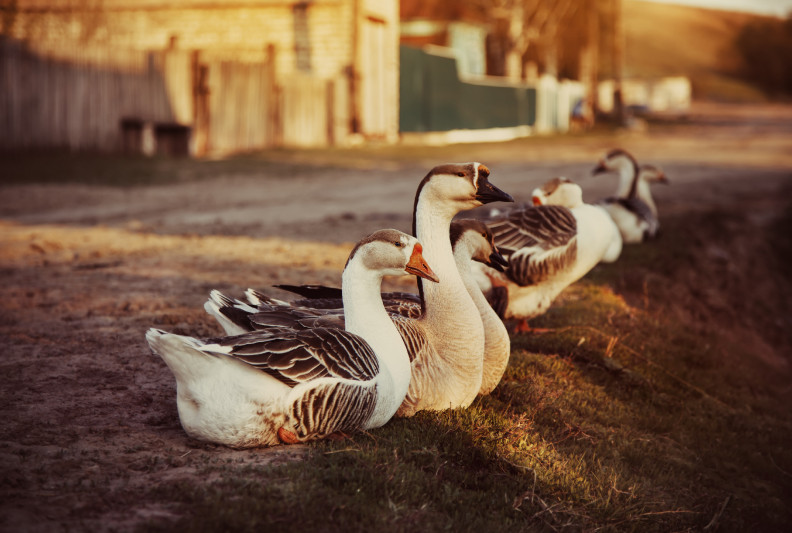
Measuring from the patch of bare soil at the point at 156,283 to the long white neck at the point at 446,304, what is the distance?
1272 millimetres

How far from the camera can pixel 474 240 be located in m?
6.03

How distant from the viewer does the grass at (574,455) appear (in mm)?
4141

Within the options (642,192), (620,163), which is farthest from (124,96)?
(642,192)

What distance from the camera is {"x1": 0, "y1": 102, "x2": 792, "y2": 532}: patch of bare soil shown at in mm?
4355

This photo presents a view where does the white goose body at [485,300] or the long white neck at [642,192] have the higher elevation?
the long white neck at [642,192]

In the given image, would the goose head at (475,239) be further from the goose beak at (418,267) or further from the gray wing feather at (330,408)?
the gray wing feather at (330,408)

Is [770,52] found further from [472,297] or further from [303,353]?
[303,353]

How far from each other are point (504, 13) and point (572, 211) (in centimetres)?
3688

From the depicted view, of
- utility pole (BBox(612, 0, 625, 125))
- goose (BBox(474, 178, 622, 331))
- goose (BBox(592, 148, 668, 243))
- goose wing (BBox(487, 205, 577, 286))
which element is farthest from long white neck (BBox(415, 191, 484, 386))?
utility pole (BBox(612, 0, 625, 125))

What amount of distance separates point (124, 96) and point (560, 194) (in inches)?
626

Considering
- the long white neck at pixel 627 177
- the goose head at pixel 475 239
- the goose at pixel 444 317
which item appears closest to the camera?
the goose at pixel 444 317

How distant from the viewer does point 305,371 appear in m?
4.45

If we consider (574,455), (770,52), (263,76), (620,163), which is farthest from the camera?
(770,52)

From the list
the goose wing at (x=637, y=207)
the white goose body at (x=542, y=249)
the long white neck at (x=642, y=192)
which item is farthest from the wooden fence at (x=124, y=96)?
the white goose body at (x=542, y=249)
